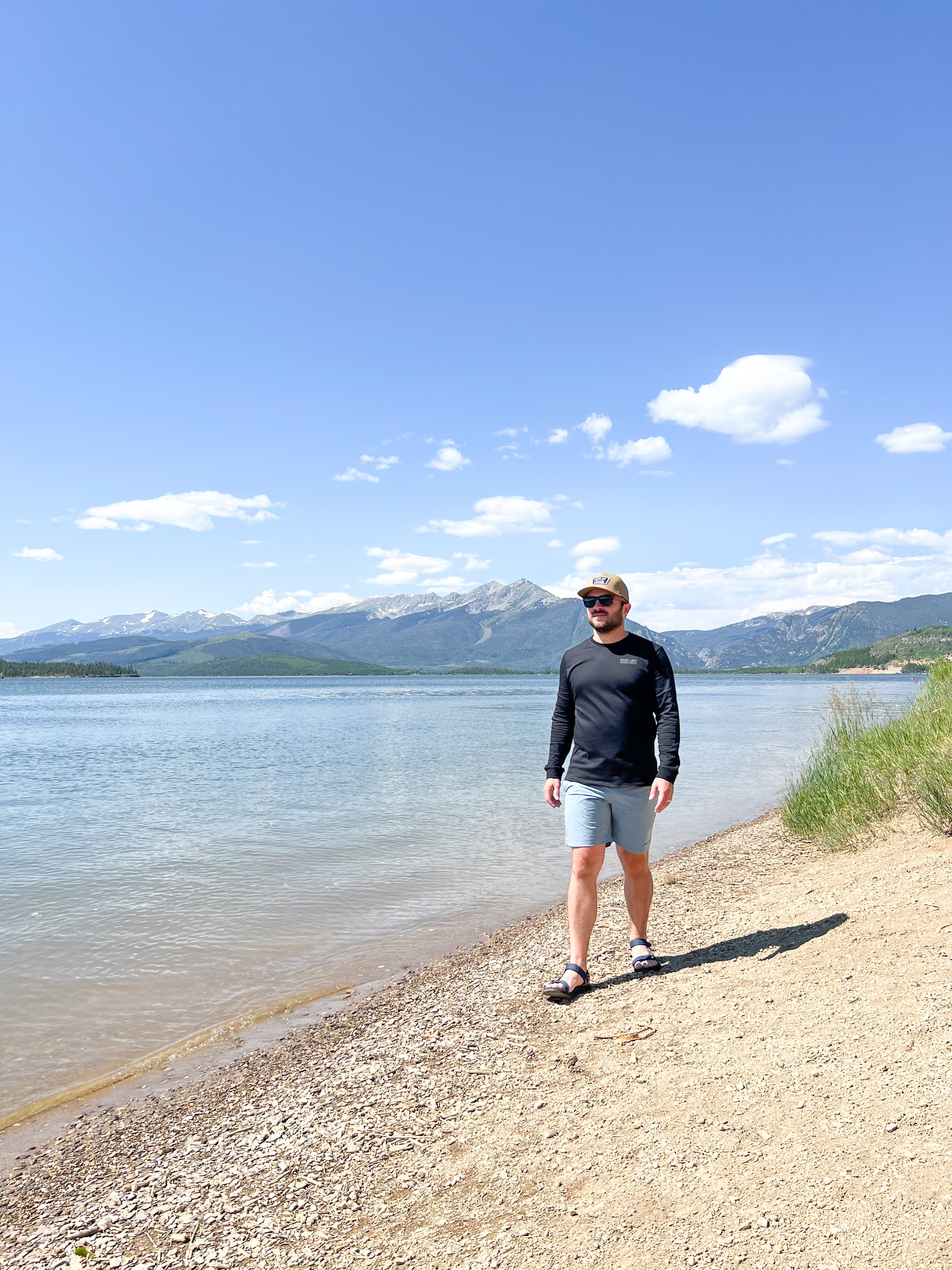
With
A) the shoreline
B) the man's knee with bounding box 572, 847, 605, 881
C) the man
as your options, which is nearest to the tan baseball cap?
the man

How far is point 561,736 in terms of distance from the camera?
21.3ft

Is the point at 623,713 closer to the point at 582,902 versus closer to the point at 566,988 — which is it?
the point at 582,902

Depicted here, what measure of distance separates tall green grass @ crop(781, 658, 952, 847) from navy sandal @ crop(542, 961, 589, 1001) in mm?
4898

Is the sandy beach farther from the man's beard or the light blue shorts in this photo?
the man's beard

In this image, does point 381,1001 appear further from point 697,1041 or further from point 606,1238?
point 606,1238

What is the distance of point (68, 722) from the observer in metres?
61.5

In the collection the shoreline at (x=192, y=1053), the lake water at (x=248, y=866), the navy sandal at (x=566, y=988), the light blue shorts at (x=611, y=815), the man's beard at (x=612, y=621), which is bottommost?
the lake water at (x=248, y=866)

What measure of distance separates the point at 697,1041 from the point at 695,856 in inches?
318

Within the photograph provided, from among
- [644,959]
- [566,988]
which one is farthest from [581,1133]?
[644,959]

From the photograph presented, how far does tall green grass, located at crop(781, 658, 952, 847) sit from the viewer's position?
9.21 metres

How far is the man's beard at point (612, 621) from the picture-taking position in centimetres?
618

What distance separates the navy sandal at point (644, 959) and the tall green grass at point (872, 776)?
167 inches

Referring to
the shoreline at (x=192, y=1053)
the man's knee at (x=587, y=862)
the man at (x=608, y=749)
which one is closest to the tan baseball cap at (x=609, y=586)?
the man at (x=608, y=749)

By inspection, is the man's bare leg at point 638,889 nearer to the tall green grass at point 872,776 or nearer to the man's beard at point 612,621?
the man's beard at point 612,621
